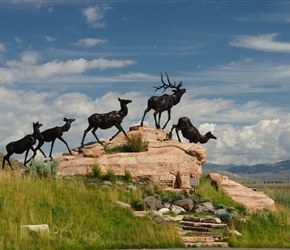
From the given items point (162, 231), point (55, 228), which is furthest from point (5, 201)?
point (162, 231)

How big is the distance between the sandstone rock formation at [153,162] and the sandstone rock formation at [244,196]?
4.47ft

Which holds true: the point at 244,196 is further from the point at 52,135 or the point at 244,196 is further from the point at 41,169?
the point at 52,135

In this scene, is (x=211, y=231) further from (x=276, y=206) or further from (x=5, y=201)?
(x=276, y=206)

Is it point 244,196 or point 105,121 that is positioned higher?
point 105,121

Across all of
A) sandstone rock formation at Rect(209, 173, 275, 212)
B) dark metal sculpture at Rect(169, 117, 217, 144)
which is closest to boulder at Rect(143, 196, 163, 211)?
sandstone rock formation at Rect(209, 173, 275, 212)

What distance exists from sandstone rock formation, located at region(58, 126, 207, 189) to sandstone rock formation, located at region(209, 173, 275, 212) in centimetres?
136

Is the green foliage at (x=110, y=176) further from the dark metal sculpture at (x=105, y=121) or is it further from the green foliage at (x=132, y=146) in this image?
the dark metal sculpture at (x=105, y=121)

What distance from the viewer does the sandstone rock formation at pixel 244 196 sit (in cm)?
2642

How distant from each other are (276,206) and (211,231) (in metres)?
10.4

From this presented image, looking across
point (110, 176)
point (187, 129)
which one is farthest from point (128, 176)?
point (187, 129)

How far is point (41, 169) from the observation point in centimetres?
2542

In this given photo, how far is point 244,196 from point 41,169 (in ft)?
34.8

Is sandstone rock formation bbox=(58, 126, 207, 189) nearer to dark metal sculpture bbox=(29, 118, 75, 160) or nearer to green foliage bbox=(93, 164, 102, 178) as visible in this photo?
green foliage bbox=(93, 164, 102, 178)

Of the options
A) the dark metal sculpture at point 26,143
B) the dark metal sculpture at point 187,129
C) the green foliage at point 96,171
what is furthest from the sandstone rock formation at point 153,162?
the dark metal sculpture at point 187,129
